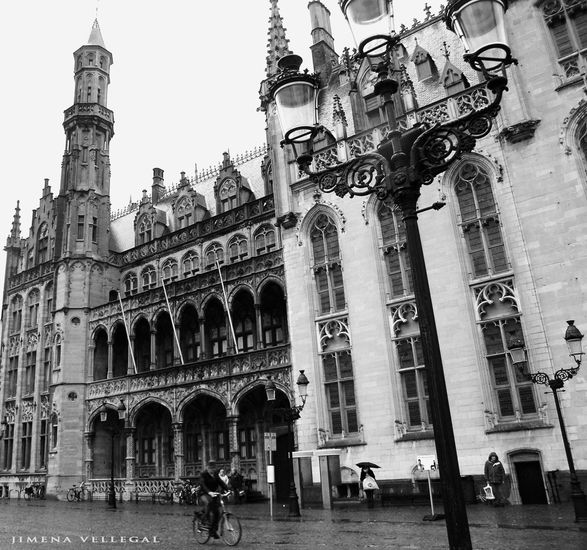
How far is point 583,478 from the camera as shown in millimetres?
17047

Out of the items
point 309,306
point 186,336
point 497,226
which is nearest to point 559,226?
point 497,226

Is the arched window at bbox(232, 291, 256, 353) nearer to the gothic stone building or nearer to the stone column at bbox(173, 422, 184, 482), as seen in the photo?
the gothic stone building

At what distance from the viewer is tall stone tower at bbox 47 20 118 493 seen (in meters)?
33.6

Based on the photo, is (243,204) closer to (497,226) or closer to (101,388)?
(101,388)

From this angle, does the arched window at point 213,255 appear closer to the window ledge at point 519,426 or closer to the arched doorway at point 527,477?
the window ledge at point 519,426

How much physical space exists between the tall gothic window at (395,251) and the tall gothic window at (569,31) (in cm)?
811

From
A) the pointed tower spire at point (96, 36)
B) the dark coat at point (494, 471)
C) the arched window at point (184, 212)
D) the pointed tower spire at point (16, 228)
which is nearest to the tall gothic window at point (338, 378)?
the dark coat at point (494, 471)

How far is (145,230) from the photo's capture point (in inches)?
1558

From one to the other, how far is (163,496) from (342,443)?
1205cm

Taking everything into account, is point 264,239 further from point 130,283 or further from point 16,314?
point 16,314

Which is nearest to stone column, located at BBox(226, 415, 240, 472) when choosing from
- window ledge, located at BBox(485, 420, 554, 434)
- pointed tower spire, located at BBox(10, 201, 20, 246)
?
window ledge, located at BBox(485, 420, 554, 434)

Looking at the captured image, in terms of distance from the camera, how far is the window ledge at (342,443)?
21.6 metres

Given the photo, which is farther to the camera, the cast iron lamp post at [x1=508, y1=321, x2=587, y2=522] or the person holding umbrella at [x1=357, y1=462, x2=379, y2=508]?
Answer: the person holding umbrella at [x1=357, y1=462, x2=379, y2=508]

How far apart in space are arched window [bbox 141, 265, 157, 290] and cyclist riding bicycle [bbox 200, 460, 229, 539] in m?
26.3
